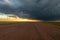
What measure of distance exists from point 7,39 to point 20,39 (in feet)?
3.11

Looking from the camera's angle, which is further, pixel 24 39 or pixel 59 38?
pixel 59 38

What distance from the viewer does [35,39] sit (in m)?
10.6

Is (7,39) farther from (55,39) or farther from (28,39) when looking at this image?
(55,39)

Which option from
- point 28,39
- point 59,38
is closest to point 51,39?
point 59,38

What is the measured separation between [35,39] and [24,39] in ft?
2.68

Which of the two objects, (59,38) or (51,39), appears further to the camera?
(59,38)

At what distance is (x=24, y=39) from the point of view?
1059cm

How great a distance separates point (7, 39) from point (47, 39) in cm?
298

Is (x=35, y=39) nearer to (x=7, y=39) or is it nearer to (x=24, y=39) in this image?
(x=24, y=39)

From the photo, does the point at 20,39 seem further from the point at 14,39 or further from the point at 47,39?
the point at 47,39

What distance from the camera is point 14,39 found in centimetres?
1050

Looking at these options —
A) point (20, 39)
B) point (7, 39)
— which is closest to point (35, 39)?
point (20, 39)

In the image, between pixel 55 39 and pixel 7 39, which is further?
pixel 55 39

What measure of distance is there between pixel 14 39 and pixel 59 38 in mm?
3701
